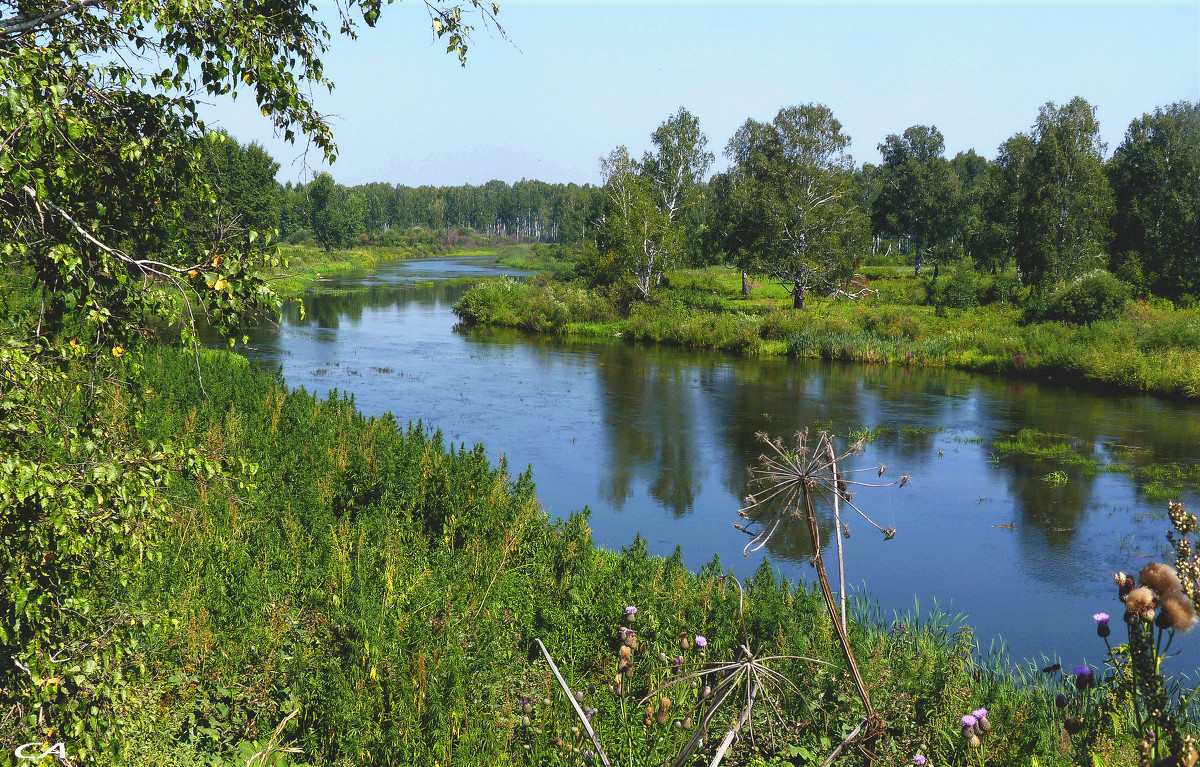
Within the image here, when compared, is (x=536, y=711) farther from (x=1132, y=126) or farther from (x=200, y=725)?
(x=1132, y=126)

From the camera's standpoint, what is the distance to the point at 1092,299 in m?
27.7

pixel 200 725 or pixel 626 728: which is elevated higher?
pixel 626 728

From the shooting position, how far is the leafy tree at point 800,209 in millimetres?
38562

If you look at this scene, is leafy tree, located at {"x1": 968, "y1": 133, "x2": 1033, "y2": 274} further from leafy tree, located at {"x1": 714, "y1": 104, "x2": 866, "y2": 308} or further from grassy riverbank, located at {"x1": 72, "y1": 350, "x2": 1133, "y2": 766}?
grassy riverbank, located at {"x1": 72, "y1": 350, "x2": 1133, "y2": 766}

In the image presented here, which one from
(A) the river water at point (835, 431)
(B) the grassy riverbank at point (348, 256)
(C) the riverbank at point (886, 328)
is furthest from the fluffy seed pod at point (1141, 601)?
(B) the grassy riverbank at point (348, 256)

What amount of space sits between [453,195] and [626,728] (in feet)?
578

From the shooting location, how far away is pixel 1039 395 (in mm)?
22562

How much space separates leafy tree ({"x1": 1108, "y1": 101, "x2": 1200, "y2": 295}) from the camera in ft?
126

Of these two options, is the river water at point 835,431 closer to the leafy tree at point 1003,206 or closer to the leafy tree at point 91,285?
the leafy tree at point 91,285

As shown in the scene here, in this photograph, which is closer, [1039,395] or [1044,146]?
[1039,395]

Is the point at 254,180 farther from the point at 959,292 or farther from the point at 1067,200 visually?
the point at 1067,200

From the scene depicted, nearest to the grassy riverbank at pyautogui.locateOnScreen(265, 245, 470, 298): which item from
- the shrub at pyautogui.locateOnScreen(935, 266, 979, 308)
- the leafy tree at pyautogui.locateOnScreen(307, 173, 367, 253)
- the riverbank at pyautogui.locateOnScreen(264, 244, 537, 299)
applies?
the riverbank at pyautogui.locateOnScreen(264, 244, 537, 299)

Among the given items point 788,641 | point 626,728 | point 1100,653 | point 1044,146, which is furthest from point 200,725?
point 1044,146

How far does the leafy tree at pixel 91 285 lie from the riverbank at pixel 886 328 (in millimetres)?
24250
